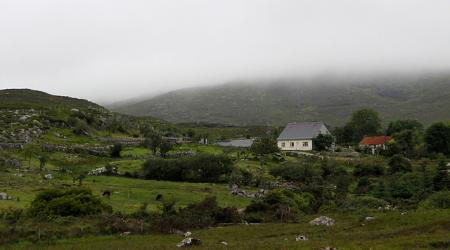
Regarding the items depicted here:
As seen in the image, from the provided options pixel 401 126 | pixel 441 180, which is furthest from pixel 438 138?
pixel 441 180

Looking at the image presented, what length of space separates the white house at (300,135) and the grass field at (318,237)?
93.7m

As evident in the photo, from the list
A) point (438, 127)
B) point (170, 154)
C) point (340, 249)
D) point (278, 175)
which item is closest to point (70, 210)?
point (340, 249)

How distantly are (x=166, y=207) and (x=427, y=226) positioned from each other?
2212cm

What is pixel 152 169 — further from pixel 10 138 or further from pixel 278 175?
pixel 10 138

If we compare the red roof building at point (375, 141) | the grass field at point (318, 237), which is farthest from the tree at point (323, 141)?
the grass field at point (318, 237)

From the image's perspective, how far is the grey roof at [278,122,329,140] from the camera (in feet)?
454

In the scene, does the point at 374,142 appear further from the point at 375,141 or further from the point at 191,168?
the point at 191,168

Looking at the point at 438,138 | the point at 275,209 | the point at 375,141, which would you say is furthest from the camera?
the point at 375,141

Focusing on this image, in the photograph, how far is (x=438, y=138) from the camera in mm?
110062

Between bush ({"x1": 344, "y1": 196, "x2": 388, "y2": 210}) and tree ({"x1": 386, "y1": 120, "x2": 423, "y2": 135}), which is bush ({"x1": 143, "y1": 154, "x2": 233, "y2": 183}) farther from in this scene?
tree ({"x1": 386, "y1": 120, "x2": 423, "y2": 135})

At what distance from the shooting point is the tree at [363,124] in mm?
163500

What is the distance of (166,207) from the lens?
4650cm

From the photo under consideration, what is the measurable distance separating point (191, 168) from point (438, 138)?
59150mm

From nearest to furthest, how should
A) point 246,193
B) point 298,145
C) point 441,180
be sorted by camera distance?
point 441,180, point 246,193, point 298,145
